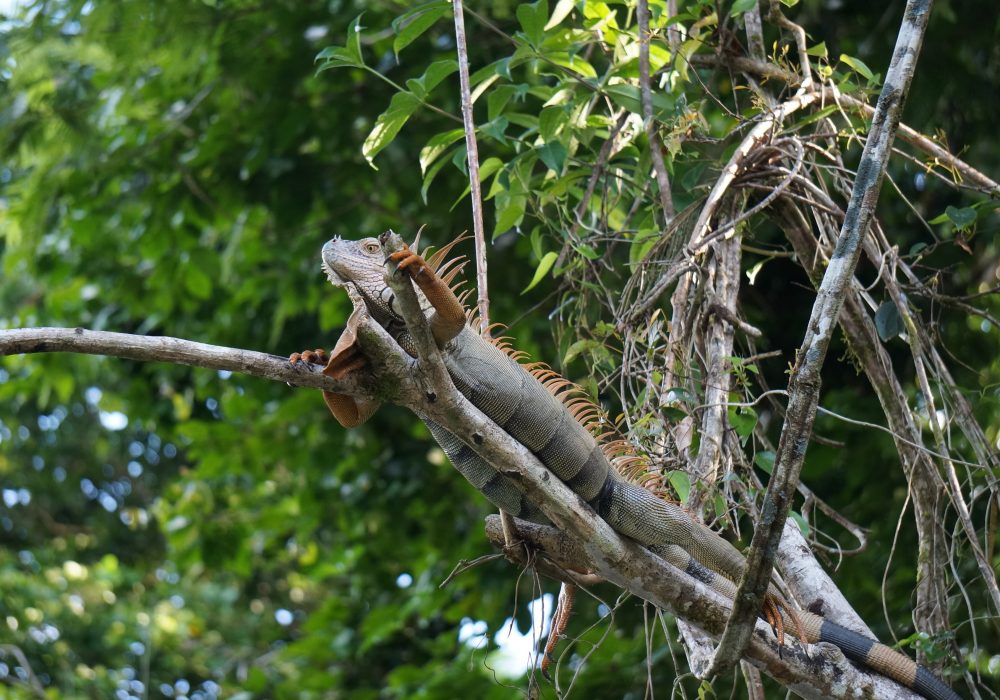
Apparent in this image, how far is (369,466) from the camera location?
9195 millimetres

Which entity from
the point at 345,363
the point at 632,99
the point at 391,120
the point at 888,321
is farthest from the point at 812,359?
the point at 391,120

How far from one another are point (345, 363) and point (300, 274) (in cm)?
558

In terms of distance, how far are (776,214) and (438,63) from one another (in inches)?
61.2

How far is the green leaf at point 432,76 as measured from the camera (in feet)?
14.2

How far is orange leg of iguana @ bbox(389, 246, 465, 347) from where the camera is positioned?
2828 millimetres

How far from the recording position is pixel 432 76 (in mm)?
4395

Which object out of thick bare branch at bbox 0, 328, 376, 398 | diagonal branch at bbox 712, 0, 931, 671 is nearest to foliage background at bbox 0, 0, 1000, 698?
diagonal branch at bbox 712, 0, 931, 671

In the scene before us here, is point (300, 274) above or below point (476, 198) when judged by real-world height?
below

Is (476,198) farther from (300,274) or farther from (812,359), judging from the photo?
(300,274)

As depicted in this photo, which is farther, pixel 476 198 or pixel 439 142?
pixel 439 142

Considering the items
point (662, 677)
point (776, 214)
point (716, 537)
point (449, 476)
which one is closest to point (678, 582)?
point (716, 537)

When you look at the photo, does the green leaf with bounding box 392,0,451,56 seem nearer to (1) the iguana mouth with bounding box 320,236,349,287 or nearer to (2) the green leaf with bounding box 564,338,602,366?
(1) the iguana mouth with bounding box 320,236,349,287

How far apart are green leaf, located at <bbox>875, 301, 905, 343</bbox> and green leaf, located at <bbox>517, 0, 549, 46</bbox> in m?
1.79

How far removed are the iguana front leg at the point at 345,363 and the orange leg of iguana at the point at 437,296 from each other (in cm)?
22
